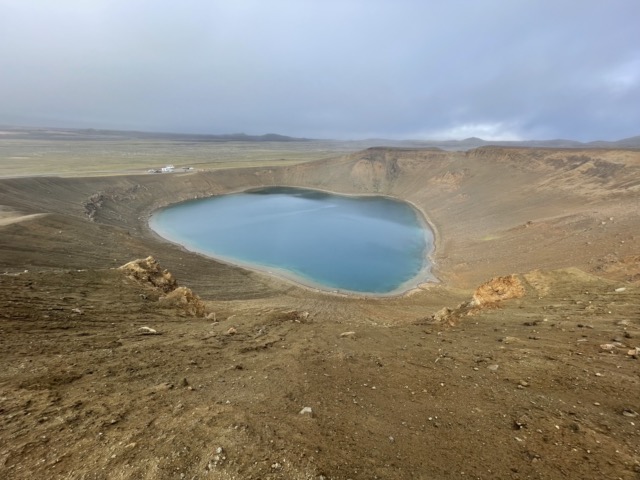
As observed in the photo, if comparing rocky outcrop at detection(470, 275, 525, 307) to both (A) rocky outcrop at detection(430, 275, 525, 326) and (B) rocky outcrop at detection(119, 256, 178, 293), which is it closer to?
(A) rocky outcrop at detection(430, 275, 525, 326)

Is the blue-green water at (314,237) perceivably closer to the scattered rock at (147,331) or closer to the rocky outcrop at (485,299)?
the rocky outcrop at (485,299)

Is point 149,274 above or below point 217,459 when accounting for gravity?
below

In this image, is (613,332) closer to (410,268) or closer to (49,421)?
(49,421)

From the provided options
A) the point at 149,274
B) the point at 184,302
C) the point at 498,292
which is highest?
the point at 498,292

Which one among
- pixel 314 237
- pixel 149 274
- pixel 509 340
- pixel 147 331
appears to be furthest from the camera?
pixel 314 237

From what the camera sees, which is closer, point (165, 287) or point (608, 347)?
Result: point (608, 347)

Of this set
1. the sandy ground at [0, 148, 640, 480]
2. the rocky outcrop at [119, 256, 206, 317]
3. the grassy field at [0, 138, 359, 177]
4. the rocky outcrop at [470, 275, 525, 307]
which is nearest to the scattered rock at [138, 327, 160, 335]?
the sandy ground at [0, 148, 640, 480]

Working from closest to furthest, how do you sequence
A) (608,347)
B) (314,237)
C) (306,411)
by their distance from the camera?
(306,411) → (608,347) → (314,237)

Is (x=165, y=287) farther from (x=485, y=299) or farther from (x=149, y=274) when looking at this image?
(x=485, y=299)

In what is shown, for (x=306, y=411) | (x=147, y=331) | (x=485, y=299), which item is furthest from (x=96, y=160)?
(x=306, y=411)
